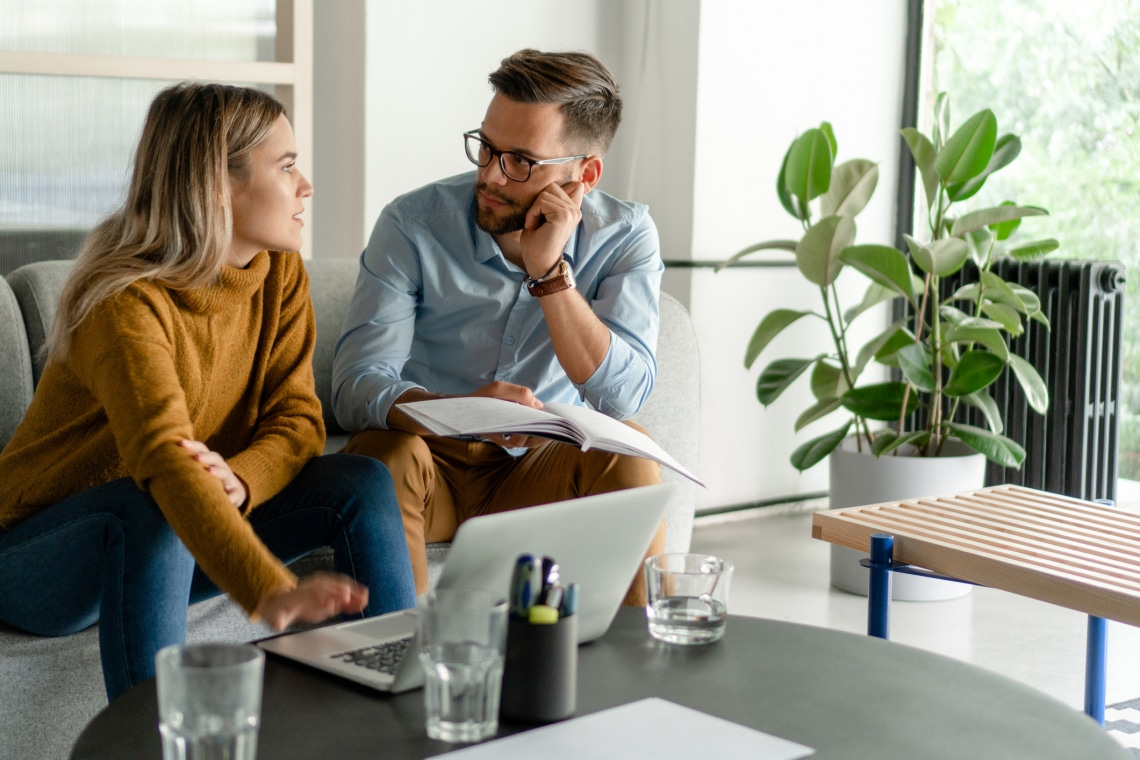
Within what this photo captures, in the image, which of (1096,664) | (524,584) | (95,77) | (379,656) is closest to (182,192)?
(379,656)

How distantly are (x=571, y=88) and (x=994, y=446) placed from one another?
4.53 feet

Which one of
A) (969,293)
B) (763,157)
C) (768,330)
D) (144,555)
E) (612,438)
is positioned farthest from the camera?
(763,157)

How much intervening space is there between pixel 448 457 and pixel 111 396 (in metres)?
0.68

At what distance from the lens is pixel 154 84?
2.76m

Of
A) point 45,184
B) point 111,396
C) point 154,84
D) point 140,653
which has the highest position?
point 154,84

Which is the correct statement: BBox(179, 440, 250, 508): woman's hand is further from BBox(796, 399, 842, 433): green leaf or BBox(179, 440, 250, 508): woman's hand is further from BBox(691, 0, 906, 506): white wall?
BBox(691, 0, 906, 506): white wall

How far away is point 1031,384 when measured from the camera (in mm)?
2928

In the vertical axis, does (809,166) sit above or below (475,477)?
above

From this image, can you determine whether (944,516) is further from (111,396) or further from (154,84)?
(154,84)

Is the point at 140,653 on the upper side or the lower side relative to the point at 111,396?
lower

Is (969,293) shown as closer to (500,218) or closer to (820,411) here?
(820,411)

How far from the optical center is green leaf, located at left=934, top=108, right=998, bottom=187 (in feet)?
9.29

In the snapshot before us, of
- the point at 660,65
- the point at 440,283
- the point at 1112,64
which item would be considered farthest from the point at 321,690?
the point at 1112,64

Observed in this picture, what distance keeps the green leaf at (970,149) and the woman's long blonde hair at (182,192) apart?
1762 millimetres
